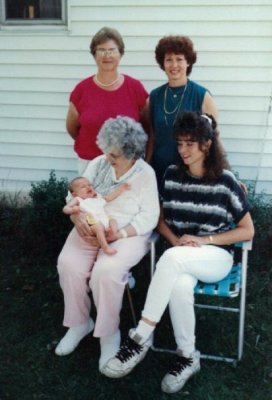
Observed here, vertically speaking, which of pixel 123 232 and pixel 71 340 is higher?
pixel 123 232

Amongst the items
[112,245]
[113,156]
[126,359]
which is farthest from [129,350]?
[113,156]

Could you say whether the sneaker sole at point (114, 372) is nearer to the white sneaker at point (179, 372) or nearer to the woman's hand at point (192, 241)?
the white sneaker at point (179, 372)

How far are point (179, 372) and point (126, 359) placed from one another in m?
0.30

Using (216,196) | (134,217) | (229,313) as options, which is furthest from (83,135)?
(229,313)

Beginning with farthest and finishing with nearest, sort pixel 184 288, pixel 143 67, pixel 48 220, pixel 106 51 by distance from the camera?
pixel 143 67 < pixel 48 220 < pixel 106 51 < pixel 184 288

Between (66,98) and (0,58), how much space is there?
0.69 m

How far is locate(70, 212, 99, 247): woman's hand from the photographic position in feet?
10.9

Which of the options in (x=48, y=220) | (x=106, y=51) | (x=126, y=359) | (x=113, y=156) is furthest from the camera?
(x=48, y=220)

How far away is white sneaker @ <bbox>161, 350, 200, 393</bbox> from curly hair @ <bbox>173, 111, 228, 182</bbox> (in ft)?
3.24

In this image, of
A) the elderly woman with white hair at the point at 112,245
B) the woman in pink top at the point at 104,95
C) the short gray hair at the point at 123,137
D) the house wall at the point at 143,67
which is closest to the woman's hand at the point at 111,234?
the elderly woman with white hair at the point at 112,245

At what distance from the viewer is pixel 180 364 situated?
3.12 metres

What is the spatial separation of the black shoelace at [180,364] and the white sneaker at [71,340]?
0.63 m

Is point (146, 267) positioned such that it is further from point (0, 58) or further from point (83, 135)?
point (0, 58)

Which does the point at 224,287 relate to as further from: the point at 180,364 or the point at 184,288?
the point at 180,364
